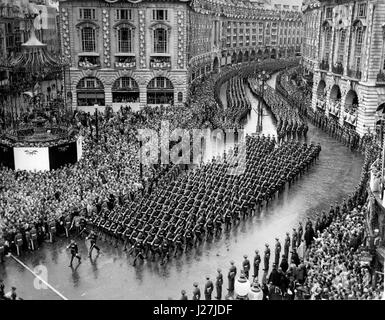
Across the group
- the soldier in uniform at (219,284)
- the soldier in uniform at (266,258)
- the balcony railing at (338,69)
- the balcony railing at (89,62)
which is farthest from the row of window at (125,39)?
the soldier in uniform at (219,284)

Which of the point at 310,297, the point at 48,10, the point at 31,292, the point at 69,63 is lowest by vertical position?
the point at 31,292

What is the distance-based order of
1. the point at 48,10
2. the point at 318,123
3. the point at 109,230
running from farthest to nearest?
the point at 48,10, the point at 318,123, the point at 109,230

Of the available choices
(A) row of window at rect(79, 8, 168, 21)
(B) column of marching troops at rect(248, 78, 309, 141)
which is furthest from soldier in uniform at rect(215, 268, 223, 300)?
(A) row of window at rect(79, 8, 168, 21)

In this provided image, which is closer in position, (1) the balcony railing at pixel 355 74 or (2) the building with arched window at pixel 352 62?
(2) the building with arched window at pixel 352 62

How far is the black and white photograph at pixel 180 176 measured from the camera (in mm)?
21359

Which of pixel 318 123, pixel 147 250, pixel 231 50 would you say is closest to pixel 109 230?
pixel 147 250

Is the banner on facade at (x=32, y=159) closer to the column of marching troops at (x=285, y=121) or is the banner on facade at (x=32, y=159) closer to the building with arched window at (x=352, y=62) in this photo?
the column of marching troops at (x=285, y=121)

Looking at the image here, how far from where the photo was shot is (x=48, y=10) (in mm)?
90188

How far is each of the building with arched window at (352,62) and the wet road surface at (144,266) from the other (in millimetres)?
19028

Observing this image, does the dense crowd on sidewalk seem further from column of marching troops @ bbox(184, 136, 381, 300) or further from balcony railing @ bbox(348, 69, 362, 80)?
balcony railing @ bbox(348, 69, 362, 80)

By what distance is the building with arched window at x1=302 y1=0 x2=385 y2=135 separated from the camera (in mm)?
45656

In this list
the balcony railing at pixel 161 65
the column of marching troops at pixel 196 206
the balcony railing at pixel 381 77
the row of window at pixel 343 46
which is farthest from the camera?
the balcony railing at pixel 161 65

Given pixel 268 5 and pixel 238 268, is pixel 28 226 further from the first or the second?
pixel 268 5

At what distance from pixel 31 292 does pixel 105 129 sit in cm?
2485
